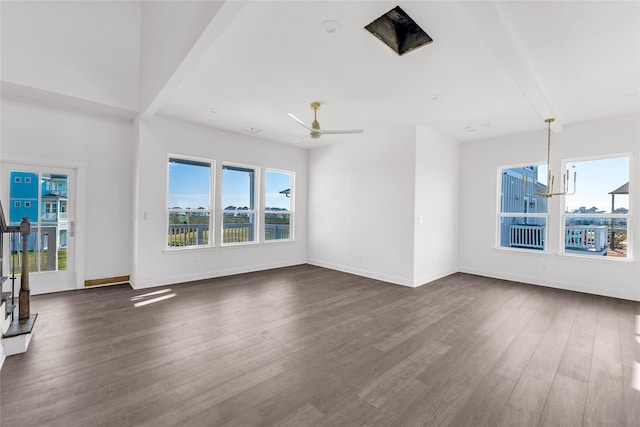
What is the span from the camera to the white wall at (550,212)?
4392 mm

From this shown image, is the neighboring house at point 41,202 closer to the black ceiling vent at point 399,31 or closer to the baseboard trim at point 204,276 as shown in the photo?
the baseboard trim at point 204,276

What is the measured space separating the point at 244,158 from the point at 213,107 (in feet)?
5.25

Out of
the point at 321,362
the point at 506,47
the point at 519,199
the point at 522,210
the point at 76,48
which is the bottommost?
the point at 321,362

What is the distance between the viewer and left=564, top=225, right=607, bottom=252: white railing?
4680 millimetres

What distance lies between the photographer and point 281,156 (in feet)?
21.3

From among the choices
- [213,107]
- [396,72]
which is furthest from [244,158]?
[396,72]

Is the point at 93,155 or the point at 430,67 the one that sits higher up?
the point at 430,67

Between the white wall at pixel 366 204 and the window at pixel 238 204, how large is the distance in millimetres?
1494

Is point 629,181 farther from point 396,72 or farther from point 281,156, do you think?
point 281,156

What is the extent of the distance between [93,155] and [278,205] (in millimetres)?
3460

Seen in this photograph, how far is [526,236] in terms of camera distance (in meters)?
5.46

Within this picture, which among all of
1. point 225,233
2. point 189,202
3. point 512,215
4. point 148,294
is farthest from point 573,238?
point 148,294

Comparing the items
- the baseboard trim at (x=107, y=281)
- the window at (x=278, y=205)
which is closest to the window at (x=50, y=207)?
the baseboard trim at (x=107, y=281)

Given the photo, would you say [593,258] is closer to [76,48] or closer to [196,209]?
[196,209]
